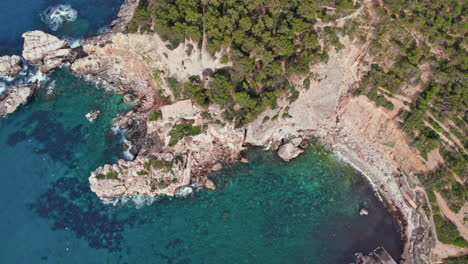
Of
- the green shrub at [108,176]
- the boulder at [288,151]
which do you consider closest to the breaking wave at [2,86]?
the green shrub at [108,176]

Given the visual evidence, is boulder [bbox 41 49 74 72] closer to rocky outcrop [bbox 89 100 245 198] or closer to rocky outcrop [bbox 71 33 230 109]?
rocky outcrop [bbox 71 33 230 109]

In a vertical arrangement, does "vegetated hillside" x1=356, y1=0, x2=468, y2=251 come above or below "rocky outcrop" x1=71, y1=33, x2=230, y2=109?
above

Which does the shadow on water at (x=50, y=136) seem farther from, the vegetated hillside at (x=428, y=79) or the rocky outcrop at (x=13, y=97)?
the vegetated hillside at (x=428, y=79)

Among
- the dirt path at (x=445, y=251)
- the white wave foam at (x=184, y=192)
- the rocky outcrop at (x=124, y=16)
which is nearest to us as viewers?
the dirt path at (x=445, y=251)

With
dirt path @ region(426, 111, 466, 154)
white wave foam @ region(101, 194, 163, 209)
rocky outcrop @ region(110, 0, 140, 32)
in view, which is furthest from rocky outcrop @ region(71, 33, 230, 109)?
dirt path @ region(426, 111, 466, 154)

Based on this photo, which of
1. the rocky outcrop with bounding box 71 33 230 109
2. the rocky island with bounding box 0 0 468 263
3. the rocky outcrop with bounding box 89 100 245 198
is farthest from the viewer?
the rocky outcrop with bounding box 71 33 230 109

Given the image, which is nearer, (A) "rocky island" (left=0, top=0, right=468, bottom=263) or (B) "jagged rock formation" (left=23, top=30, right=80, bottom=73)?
(A) "rocky island" (left=0, top=0, right=468, bottom=263)
